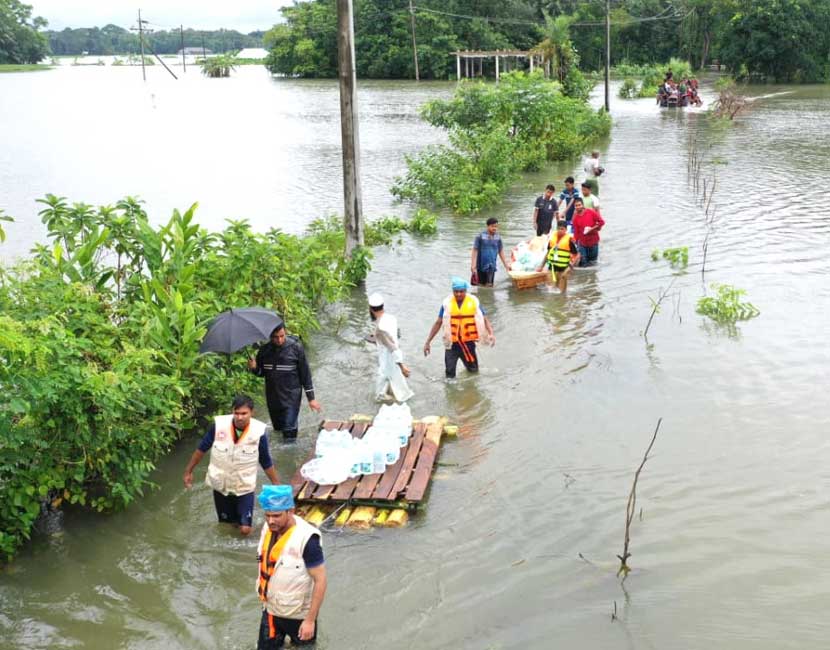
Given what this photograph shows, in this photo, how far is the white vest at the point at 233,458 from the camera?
6703mm

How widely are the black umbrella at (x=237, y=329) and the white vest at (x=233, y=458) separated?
1.05 metres

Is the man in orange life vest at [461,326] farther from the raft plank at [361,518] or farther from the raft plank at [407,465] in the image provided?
the raft plank at [361,518]

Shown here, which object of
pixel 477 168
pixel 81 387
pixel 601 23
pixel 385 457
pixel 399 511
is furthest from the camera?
pixel 601 23

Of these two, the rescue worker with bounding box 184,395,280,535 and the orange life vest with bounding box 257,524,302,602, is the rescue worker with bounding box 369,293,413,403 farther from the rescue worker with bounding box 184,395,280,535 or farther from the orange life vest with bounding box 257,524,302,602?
the orange life vest with bounding box 257,524,302,602

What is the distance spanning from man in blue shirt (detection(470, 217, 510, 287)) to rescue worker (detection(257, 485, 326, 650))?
915 cm

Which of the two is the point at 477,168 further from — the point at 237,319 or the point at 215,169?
the point at 237,319

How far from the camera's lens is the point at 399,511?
24.0 feet

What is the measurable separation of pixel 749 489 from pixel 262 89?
7068 centimetres

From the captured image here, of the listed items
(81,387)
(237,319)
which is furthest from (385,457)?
(81,387)

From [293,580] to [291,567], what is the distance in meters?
0.08

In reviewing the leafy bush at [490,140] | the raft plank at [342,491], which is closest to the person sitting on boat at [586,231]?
the leafy bush at [490,140]

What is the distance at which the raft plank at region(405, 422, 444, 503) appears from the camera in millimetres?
7379

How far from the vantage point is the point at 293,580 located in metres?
5.06

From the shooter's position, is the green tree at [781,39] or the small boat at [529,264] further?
the green tree at [781,39]
